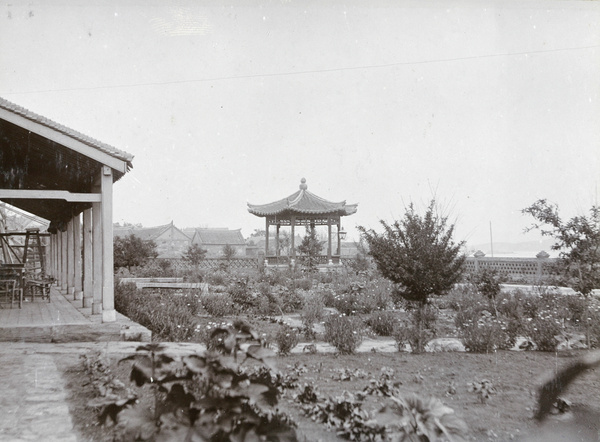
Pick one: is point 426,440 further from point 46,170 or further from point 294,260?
point 294,260

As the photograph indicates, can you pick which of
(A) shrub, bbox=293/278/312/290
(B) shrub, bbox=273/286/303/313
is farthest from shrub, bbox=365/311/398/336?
(A) shrub, bbox=293/278/312/290

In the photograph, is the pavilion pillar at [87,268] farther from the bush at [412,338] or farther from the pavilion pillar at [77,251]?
→ the bush at [412,338]

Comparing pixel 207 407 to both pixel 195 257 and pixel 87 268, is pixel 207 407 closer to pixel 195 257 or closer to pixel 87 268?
pixel 87 268

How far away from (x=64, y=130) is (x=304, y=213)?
63.2ft

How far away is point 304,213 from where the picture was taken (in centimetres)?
2547

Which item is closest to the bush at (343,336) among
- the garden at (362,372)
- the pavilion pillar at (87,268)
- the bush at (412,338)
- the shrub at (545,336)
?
the garden at (362,372)

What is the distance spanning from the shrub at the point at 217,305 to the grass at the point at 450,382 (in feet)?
14.0

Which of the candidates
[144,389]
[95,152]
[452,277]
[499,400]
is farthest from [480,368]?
[95,152]

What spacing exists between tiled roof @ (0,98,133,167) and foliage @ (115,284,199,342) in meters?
2.60

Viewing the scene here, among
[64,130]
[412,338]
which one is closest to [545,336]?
[412,338]

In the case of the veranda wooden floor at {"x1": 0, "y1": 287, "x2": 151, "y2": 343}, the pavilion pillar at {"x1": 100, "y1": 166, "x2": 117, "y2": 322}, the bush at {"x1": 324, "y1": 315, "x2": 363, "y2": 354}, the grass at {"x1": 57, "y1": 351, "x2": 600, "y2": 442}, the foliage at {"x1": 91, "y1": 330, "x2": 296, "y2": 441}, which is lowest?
the grass at {"x1": 57, "y1": 351, "x2": 600, "y2": 442}

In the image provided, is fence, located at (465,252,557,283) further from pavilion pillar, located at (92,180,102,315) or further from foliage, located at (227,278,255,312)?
pavilion pillar, located at (92,180,102,315)

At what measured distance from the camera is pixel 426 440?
2.68 metres

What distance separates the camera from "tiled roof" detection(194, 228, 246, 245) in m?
55.8
